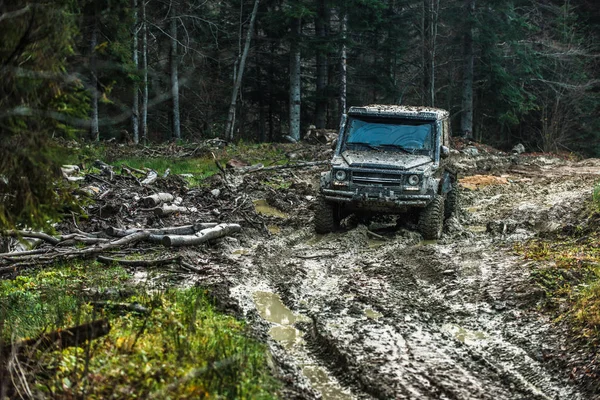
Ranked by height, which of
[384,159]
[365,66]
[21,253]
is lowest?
[21,253]

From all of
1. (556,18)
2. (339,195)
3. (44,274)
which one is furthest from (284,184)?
(556,18)

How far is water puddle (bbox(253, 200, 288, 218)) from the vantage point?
14375mm

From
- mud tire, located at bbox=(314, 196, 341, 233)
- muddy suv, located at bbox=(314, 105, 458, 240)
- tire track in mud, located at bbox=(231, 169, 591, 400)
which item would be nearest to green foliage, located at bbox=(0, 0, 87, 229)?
tire track in mud, located at bbox=(231, 169, 591, 400)

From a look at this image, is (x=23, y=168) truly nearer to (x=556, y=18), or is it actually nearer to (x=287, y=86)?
(x=287, y=86)

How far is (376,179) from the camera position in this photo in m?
11.7

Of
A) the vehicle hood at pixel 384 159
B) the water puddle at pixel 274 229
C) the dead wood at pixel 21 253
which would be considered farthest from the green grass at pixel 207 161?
the dead wood at pixel 21 253

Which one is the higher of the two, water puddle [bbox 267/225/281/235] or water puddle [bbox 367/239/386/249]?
water puddle [bbox 367/239/386/249]

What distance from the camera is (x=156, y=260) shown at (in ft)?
30.5

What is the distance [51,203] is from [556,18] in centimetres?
3313

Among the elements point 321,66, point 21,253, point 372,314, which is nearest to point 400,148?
point 372,314

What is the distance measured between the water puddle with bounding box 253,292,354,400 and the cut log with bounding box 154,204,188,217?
4.29m

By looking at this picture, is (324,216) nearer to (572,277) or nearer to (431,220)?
(431,220)

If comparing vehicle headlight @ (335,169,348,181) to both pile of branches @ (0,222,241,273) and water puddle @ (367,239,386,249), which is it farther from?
pile of branches @ (0,222,241,273)

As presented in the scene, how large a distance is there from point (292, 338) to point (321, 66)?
27960 mm
